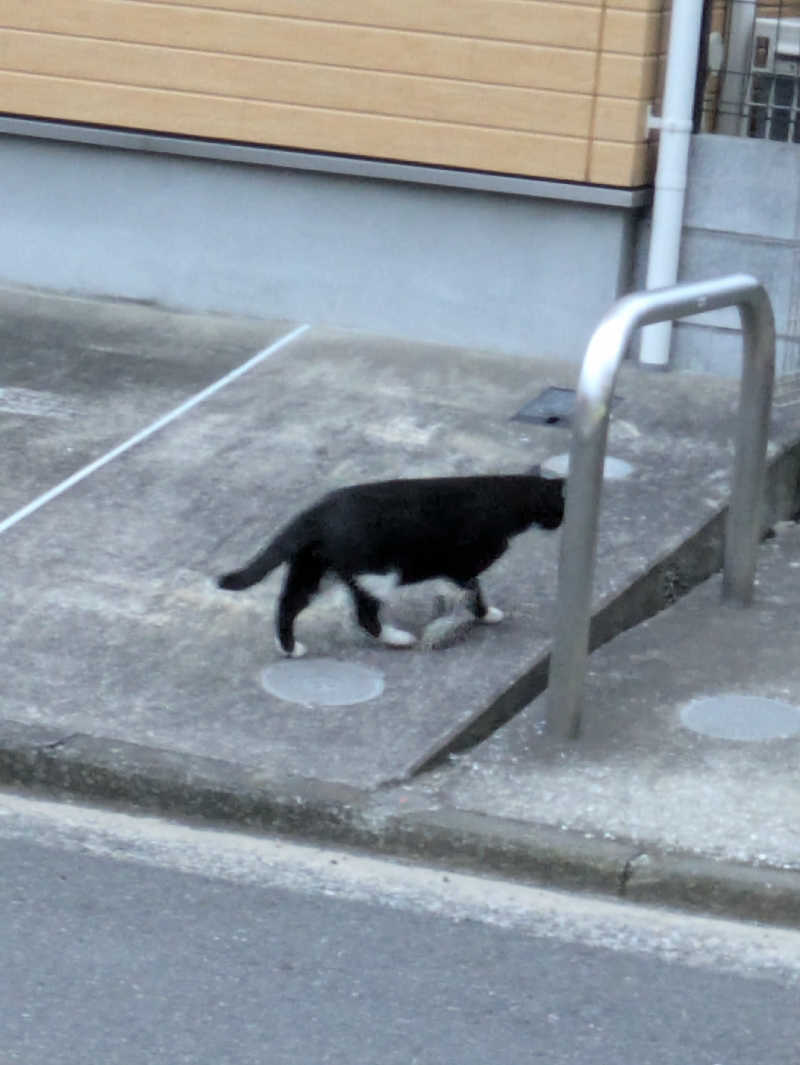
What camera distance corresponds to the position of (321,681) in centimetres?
554

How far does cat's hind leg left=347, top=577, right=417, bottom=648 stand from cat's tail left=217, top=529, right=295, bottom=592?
0.25 metres

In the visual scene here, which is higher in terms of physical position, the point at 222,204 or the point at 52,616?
the point at 222,204

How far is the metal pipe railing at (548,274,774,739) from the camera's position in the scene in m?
4.92

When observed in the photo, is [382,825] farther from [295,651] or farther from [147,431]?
[147,431]

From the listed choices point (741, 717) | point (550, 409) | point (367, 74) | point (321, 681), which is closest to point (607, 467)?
point (550, 409)

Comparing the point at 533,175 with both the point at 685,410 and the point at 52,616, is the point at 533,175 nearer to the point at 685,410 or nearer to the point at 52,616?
the point at 685,410

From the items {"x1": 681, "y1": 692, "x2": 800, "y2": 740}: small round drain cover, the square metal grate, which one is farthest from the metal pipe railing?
the square metal grate

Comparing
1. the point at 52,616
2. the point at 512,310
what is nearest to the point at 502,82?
the point at 512,310

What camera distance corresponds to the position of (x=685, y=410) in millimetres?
7836

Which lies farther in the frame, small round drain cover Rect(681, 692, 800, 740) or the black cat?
the black cat

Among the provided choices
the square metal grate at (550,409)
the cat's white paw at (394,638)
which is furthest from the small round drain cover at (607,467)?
the cat's white paw at (394,638)

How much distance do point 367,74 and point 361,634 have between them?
337 cm

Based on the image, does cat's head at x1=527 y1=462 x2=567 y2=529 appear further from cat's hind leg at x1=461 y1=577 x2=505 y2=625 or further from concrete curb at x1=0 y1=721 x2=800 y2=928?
concrete curb at x1=0 y1=721 x2=800 y2=928

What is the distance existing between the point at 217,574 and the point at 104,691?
2.88ft
